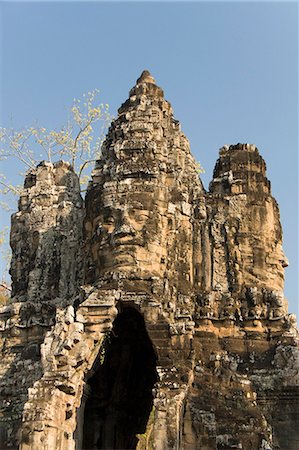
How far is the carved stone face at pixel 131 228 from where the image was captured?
1441 centimetres

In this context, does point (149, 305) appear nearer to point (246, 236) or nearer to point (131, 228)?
point (131, 228)

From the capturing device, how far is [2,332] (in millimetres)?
15484

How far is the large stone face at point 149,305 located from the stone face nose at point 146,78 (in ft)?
0.14

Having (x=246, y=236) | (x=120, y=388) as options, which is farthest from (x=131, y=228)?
(x=120, y=388)

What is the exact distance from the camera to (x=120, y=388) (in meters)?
16.3

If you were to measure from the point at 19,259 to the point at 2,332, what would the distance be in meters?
1.99

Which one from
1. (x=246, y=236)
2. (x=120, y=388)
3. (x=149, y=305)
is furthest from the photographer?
(x=120, y=388)

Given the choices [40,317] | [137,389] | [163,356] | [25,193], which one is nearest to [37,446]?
[163,356]

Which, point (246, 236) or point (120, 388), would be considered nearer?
point (246, 236)

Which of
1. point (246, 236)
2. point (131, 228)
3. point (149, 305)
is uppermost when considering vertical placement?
point (246, 236)

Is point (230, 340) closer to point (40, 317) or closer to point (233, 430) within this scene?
point (233, 430)

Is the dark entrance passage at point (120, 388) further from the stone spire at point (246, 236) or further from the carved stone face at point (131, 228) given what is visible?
the stone spire at point (246, 236)

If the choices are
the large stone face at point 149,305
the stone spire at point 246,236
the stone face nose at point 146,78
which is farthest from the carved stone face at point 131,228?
the stone face nose at point 146,78

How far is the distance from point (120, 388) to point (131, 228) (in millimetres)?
3959
